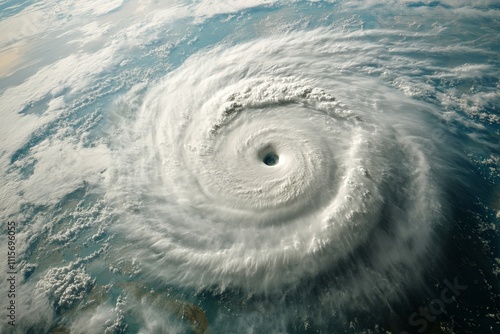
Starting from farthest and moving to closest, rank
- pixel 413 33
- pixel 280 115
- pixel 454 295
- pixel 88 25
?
pixel 88 25 → pixel 413 33 → pixel 280 115 → pixel 454 295

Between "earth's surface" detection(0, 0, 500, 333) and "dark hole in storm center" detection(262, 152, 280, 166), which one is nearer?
"earth's surface" detection(0, 0, 500, 333)

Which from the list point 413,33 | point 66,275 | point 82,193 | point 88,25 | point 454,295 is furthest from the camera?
point 88,25

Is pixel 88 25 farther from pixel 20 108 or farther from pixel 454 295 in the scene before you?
pixel 454 295

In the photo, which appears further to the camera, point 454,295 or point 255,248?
point 255,248

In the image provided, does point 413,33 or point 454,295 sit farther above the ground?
point 413,33

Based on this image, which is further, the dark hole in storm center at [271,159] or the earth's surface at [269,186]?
the dark hole in storm center at [271,159]

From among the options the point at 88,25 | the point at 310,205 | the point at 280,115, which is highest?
the point at 88,25

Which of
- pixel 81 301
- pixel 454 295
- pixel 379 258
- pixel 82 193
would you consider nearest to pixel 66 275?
pixel 81 301

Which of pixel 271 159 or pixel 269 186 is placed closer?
pixel 269 186
